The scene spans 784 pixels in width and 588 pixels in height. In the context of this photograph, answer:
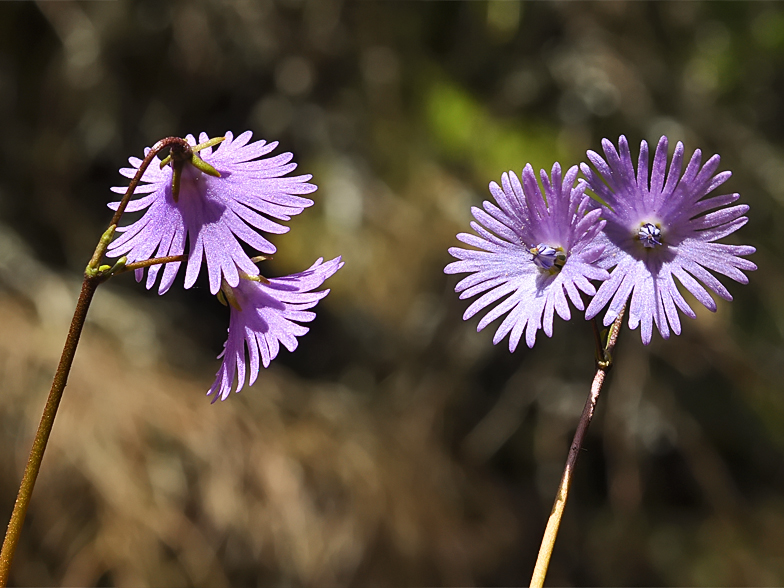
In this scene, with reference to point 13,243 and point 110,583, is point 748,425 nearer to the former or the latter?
point 110,583

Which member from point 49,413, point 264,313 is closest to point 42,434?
point 49,413

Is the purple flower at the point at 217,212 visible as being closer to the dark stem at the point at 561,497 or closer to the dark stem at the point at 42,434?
the dark stem at the point at 42,434

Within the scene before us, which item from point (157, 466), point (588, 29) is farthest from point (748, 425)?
point (157, 466)

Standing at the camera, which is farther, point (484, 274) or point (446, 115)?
point (446, 115)

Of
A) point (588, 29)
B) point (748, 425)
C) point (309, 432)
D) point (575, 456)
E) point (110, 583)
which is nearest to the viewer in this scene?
point (575, 456)

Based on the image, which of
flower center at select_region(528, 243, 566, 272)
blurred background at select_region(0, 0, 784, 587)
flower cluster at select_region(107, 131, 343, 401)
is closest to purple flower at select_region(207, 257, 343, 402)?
flower cluster at select_region(107, 131, 343, 401)

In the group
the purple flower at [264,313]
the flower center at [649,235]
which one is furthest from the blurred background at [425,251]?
the flower center at [649,235]
